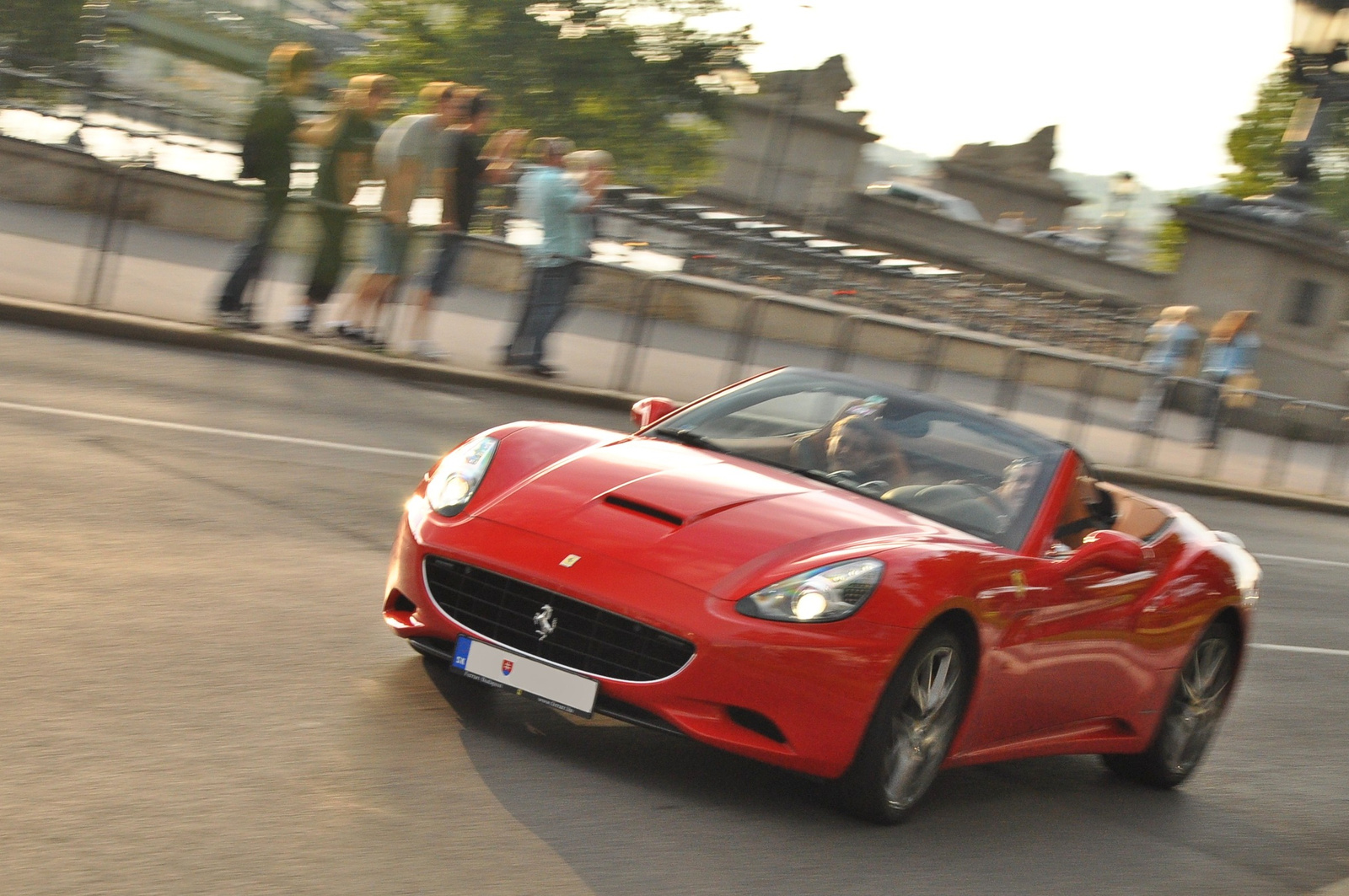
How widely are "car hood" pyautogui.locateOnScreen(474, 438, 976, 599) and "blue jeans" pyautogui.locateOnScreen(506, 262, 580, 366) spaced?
9.90 m

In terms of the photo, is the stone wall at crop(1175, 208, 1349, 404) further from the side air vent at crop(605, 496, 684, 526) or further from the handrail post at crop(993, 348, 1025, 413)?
the side air vent at crop(605, 496, 684, 526)

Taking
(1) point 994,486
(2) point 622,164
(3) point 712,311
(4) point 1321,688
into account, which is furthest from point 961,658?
(2) point 622,164

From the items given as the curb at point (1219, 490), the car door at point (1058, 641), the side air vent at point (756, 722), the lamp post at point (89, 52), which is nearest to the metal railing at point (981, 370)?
the curb at point (1219, 490)

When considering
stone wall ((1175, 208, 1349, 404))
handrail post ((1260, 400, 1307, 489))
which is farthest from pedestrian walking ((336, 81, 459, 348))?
stone wall ((1175, 208, 1349, 404))

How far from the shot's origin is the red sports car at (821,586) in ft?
16.7

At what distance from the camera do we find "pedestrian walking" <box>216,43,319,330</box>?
13562 mm

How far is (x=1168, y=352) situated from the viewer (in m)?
21.5

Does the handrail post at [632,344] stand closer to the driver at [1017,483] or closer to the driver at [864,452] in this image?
the driver at [864,452]

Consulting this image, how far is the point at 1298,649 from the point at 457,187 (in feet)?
25.0

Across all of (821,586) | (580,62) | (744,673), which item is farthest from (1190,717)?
(580,62)

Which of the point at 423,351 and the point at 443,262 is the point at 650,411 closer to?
the point at 443,262

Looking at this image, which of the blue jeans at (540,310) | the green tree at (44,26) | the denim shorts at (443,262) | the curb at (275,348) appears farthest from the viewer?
the green tree at (44,26)

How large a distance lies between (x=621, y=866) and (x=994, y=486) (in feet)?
7.65

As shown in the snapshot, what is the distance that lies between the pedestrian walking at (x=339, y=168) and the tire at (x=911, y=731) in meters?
9.56
